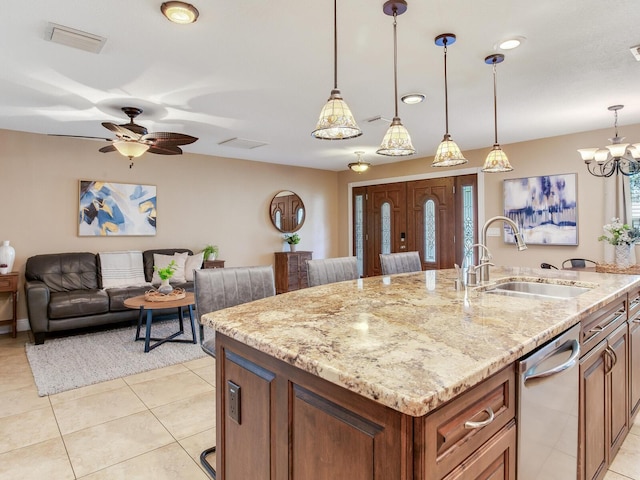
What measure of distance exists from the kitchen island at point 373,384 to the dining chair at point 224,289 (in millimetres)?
480

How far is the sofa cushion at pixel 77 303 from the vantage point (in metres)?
4.07

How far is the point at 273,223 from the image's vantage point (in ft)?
22.8

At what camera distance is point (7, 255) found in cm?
430

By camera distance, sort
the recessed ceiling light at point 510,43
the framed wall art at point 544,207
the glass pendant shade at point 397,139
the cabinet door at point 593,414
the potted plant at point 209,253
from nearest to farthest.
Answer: the cabinet door at point 593,414
the glass pendant shade at point 397,139
the recessed ceiling light at point 510,43
the framed wall art at point 544,207
the potted plant at point 209,253

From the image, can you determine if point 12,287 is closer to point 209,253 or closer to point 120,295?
point 120,295

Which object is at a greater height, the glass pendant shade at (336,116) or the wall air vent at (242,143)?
the wall air vent at (242,143)

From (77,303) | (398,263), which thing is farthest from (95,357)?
(398,263)

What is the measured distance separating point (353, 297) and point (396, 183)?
5.19m

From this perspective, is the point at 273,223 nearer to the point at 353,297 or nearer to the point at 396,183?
the point at 396,183

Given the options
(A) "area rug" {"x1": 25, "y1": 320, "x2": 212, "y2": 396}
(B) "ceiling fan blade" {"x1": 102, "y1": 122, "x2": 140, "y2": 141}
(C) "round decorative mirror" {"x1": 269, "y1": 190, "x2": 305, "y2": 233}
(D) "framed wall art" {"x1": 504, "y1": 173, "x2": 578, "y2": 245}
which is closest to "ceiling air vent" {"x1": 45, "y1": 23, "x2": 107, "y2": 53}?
(B) "ceiling fan blade" {"x1": 102, "y1": 122, "x2": 140, "y2": 141}

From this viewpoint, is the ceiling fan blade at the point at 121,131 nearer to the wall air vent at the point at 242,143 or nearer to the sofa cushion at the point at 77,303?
the wall air vent at the point at 242,143

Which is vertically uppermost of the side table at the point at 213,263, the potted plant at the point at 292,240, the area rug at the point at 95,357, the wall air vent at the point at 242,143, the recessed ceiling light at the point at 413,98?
the wall air vent at the point at 242,143

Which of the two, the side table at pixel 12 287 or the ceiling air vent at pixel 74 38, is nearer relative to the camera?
the ceiling air vent at pixel 74 38

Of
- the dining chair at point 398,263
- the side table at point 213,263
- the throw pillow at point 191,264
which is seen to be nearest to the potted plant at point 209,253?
the side table at point 213,263
